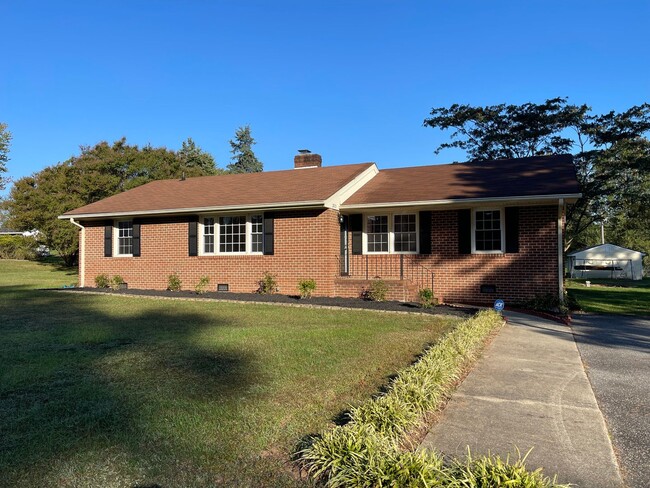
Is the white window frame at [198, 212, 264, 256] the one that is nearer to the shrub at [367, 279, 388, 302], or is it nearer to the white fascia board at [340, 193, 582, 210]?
the white fascia board at [340, 193, 582, 210]

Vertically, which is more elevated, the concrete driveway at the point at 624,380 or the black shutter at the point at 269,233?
the black shutter at the point at 269,233

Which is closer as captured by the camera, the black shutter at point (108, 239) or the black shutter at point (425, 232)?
the black shutter at point (425, 232)

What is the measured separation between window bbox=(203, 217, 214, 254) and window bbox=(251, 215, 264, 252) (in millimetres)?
1546

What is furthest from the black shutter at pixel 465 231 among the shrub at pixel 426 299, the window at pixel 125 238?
the window at pixel 125 238

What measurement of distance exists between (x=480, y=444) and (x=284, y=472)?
152cm

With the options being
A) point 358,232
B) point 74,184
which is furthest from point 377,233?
point 74,184

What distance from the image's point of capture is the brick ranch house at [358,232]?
1241 centimetres

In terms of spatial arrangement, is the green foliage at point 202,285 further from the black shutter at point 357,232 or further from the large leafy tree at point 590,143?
the large leafy tree at point 590,143

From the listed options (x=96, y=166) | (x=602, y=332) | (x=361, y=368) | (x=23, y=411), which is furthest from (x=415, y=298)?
(x=96, y=166)

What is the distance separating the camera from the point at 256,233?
48.1 ft

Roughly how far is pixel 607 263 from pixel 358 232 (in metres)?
31.5

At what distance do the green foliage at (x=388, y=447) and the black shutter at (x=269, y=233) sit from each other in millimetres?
9552

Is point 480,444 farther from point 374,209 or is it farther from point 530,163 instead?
point 530,163

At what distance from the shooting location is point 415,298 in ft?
42.1
